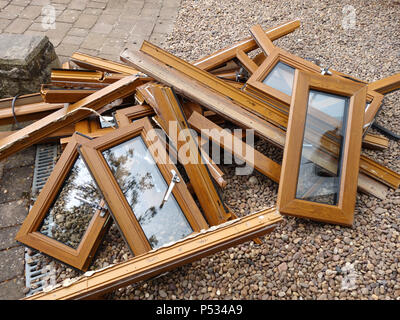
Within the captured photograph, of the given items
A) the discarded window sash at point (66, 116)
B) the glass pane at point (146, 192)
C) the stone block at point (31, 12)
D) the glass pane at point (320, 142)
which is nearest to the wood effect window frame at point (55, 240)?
the glass pane at point (146, 192)

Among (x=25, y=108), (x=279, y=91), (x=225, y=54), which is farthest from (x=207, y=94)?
(x=25, y=108)

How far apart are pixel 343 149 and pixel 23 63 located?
318 cm

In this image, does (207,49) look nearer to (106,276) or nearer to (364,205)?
(364,205)

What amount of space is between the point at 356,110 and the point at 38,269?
9.17 feet

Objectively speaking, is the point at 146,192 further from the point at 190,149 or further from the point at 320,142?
the point at 320,142

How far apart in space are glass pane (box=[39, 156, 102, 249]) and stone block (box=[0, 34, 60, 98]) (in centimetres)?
148

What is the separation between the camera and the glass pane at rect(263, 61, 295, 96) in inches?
110

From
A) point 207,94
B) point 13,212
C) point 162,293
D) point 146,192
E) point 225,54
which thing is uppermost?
point 225,54

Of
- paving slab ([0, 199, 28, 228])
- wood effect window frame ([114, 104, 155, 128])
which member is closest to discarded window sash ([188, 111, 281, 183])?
wood effect window frame ([114, 104, 155, 128])

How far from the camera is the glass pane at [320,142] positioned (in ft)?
7.38

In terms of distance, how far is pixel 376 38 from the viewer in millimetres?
4117

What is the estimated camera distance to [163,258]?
1.64 m

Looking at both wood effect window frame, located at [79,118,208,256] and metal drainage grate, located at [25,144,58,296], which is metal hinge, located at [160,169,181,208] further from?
metal drainage grate, located at [25,144,58,296]
